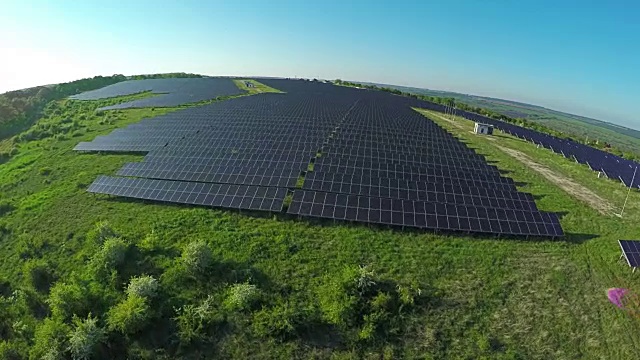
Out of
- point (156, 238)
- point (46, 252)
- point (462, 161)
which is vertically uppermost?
point (462, 161)

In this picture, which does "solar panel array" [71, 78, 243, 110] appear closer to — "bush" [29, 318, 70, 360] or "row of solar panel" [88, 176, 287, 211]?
"row of solar panel" [88, 176, 287, 211]

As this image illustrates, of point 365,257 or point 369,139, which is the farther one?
point 369,139

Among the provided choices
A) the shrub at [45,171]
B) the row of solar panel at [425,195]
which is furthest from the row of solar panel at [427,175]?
the shrub at [45,171]

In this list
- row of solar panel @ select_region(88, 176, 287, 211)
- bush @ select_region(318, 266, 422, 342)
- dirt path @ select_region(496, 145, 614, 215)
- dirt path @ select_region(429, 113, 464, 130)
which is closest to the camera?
bush @ select_region(318, 266, 422, 342)

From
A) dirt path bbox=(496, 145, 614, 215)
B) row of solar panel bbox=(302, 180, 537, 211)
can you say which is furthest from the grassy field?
row of solar panel bbox=(302, 180, 537, 211)

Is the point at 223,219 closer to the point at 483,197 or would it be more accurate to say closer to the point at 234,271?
the point at 234,271

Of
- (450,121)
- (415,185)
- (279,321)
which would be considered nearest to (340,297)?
(279,321)

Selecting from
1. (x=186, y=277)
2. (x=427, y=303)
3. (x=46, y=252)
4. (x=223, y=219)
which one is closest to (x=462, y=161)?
(x=427, y=303)
